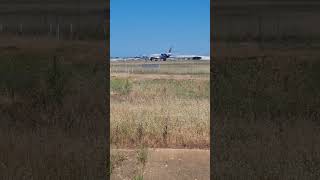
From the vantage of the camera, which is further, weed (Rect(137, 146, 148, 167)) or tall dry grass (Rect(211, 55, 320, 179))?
weed (Rect(137, 146, 148, 167))

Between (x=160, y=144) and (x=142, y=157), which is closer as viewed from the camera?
(x=142, y=157)

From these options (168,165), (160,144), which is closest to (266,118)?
(160,144)

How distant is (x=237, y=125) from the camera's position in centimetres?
700

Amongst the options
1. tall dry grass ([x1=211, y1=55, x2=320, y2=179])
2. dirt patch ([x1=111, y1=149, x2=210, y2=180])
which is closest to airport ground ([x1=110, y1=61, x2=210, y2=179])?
dirt patch ([x1=111, y1=149, x2=210, y2=180])
